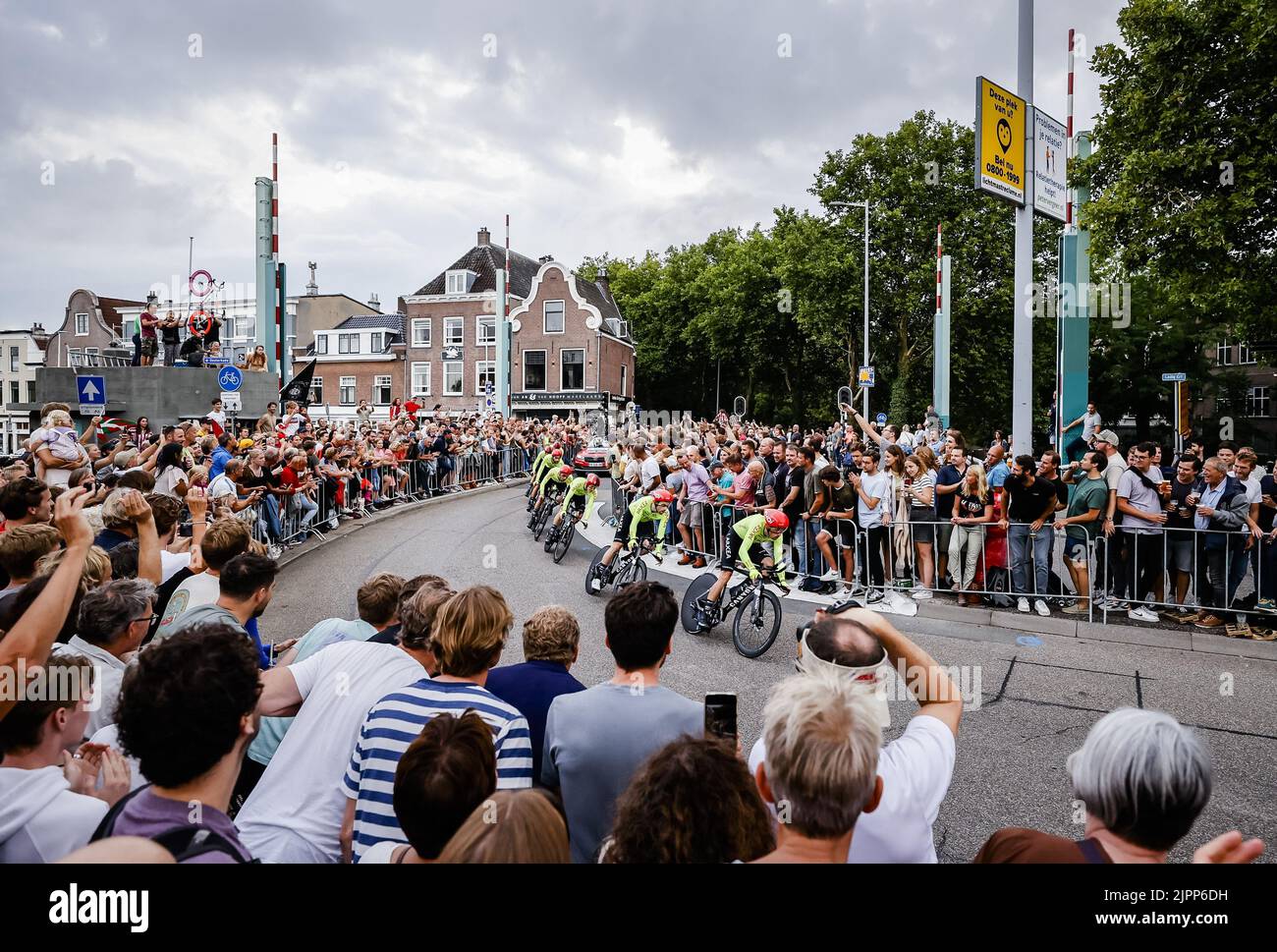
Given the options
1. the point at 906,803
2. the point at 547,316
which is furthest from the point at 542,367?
the point at 906,803

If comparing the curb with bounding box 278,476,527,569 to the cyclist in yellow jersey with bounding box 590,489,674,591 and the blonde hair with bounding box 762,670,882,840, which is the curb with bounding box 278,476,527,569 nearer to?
the cyclist in yellow jersey with bounding box 590,489,674,591

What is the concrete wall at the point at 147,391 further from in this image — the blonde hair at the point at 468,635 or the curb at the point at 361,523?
the blonde hair at the point at 468,635

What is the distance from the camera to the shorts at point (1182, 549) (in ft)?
28.9

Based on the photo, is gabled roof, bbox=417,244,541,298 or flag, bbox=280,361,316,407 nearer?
flag, bbox=280,361,316,407

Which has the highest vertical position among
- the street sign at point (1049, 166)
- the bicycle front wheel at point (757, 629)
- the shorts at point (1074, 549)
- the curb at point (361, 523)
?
the street sign at point (1049, 166)

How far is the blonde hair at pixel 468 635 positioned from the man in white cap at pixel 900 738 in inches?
41.2

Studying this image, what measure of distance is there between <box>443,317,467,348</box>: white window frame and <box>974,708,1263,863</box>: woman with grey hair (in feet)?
171

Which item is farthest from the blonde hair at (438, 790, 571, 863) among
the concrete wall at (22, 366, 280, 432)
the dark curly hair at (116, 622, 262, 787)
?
the concrete wall at (22, 366, 280, 432)

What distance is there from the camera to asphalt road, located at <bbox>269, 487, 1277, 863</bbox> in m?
4.56

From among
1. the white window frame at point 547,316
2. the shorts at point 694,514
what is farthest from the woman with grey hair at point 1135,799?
the white window frame at point 547,316
